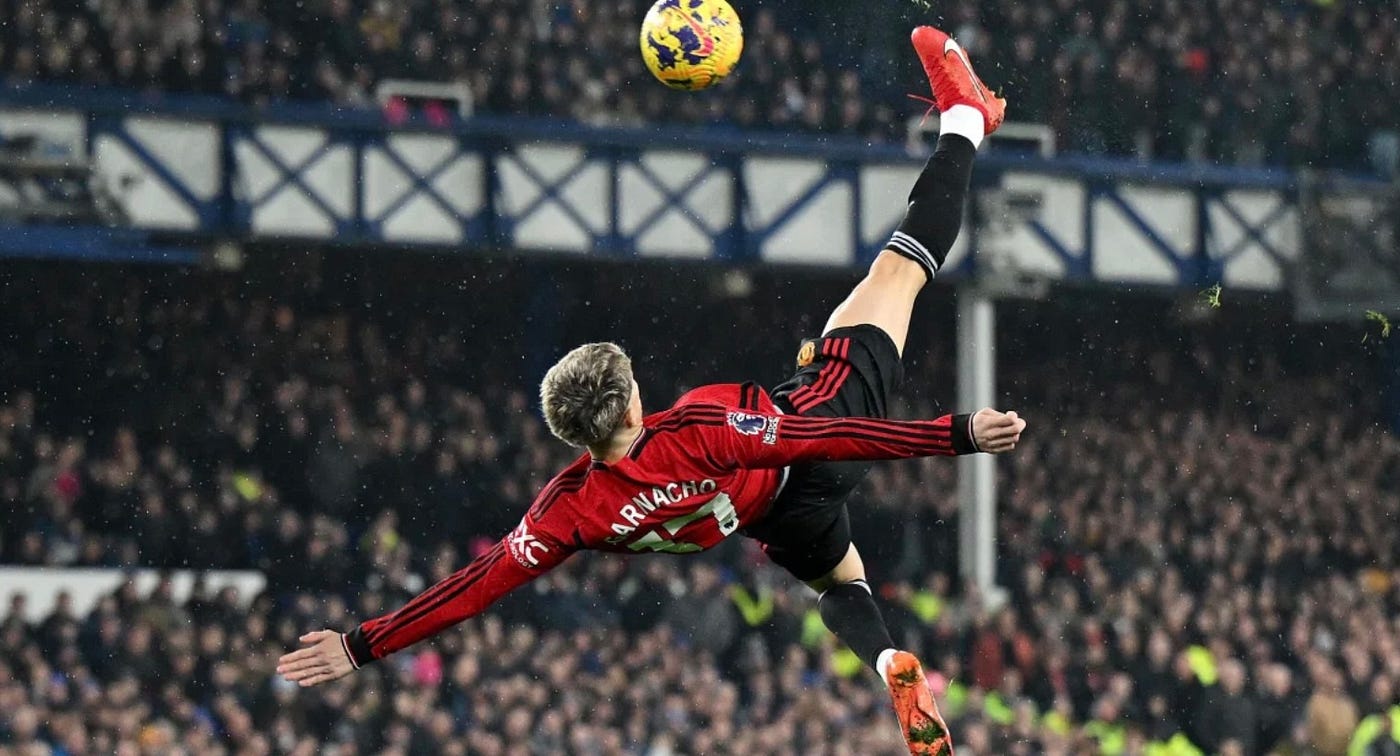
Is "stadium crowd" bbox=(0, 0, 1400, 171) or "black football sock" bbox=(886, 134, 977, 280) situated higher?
"stadium crowd" bbox=(0, 0, 1400, 171)

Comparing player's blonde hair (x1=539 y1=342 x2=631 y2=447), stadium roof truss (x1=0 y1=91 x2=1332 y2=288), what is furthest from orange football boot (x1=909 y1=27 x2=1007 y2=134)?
stadium roof truss (x1=0 y1=91 x2=1332 y2=288)

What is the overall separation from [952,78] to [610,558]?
7825 millimetres

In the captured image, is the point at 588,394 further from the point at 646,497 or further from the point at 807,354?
the point at 807,354

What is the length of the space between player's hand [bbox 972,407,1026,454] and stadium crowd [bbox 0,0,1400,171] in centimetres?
1131

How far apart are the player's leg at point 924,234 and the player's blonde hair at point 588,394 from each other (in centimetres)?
140

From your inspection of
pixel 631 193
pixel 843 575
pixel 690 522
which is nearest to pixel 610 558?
pixel 631 193

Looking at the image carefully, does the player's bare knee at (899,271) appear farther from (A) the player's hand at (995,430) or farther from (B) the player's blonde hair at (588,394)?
(A) the player's hand at (995,430)

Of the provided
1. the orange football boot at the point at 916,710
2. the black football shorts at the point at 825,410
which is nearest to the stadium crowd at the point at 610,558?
the black football shorts at the point at 825,410

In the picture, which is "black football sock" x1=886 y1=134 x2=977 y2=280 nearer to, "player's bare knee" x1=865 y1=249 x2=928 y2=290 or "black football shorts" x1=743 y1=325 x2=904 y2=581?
"player's bare knee" x1=865 y1=249 x2=928 y2=290

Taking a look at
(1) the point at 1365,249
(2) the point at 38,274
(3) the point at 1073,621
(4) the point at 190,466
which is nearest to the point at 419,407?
(4) the point at 190,466

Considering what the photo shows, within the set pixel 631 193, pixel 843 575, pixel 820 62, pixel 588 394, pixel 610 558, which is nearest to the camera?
pixel 588 394

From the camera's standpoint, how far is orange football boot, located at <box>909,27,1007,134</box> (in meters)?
8.86

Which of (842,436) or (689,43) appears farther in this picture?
Answer: (689,43)

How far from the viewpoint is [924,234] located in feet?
27.0
